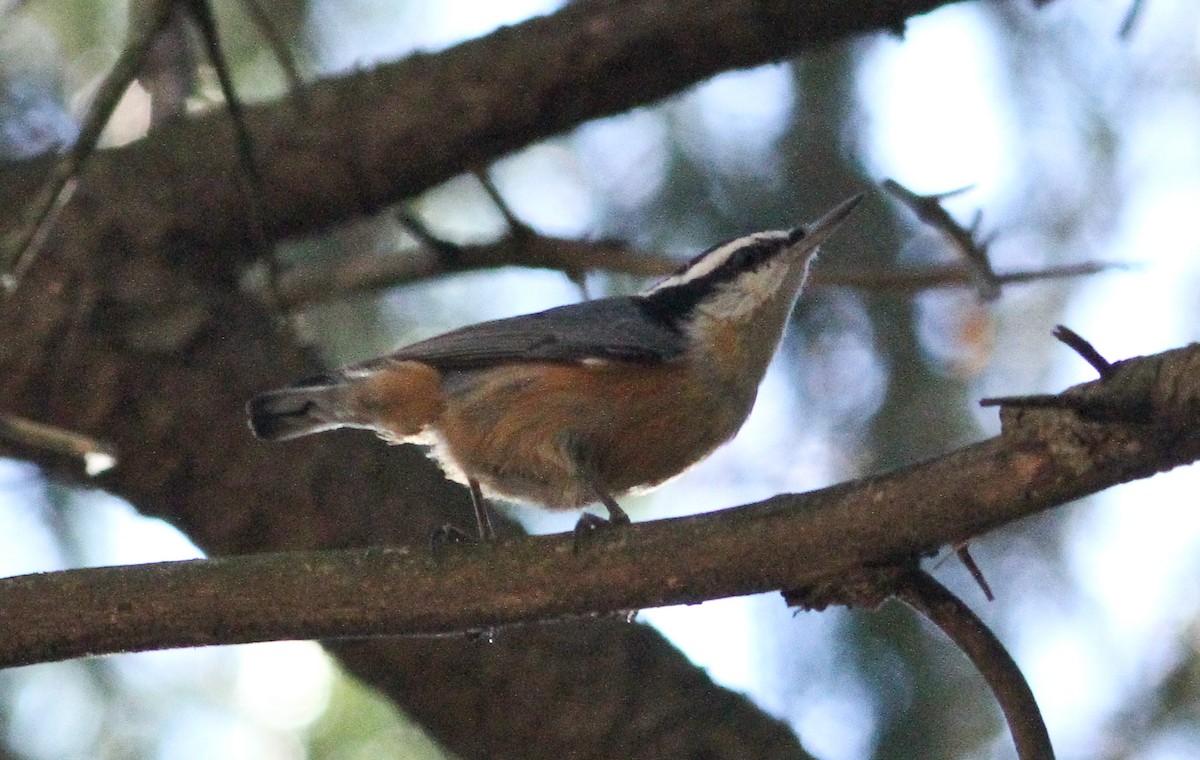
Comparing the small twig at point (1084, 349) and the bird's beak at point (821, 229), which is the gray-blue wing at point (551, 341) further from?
the small twig at point (1084, 349)

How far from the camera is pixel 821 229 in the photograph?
13.3 ft

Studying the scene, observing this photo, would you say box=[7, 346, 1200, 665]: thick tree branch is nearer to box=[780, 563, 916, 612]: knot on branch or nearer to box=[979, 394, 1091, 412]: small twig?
box=[780, 563, 916, 612]: knot on branch

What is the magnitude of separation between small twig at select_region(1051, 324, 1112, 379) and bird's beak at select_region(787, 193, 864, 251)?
1.88m

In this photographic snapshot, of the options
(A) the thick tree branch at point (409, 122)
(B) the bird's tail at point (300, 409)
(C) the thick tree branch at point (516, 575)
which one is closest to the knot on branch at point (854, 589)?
(C) the thick tree branch at point (516, 575)

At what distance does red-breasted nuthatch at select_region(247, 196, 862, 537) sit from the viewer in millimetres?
3572

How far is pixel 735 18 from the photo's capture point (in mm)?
4090

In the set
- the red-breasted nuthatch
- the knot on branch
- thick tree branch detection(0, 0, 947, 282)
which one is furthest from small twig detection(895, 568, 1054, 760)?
thick tree branch detection(0, 0, 947, 282)

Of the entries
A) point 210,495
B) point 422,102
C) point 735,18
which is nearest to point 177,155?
point 422,102

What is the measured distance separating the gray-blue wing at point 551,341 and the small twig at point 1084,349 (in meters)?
1.68

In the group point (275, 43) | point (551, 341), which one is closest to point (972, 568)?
point (551, 341)

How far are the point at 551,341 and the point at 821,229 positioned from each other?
90 centimetres

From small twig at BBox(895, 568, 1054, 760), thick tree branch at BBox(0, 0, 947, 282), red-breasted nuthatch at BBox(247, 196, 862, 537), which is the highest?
thick tree branch at BBox(0, 0, 947, 282)

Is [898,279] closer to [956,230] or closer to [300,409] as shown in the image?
[956,230]

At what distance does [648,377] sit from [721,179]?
6.03ft
